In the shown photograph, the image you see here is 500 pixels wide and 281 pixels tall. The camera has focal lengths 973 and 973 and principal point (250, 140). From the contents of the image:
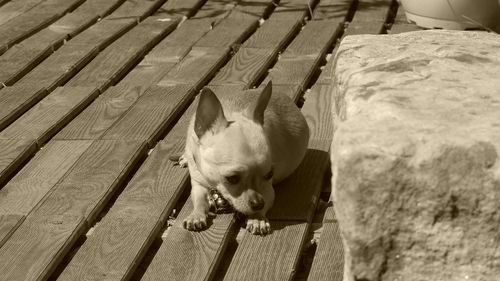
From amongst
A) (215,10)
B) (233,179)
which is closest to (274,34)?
(215,10)

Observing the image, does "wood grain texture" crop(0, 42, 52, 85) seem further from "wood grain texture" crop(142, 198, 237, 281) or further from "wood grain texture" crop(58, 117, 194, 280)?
"wood grain texture" crop(142, 198, 237, 281)

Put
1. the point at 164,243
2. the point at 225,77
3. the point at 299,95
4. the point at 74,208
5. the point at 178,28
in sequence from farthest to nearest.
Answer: the point at 178,28
the point at 225,77
the point at 299,95
the point at 74,208
the point at 164,243

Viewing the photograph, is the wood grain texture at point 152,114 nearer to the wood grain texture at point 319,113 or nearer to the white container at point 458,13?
the wood grain texture at point 319,113

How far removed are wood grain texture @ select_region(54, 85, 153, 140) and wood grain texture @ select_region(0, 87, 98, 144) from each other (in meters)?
0.05

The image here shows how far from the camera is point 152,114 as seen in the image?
233 inches

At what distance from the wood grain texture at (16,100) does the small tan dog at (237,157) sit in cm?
156

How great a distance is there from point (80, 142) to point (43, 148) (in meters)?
0.21

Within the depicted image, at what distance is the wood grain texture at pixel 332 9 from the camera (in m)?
7.63

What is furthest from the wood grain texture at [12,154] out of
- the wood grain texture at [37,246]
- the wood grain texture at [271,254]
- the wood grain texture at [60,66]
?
the wood grain texture at [271,254]

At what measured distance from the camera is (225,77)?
21.4 feet

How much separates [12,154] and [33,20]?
8.55 feet

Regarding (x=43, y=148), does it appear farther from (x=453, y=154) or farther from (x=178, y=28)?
(x=453, y=154)

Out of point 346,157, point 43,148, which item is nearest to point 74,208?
point 43,148

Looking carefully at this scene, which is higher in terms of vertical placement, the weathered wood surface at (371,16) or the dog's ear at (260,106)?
the dog's ear at (260,106)
